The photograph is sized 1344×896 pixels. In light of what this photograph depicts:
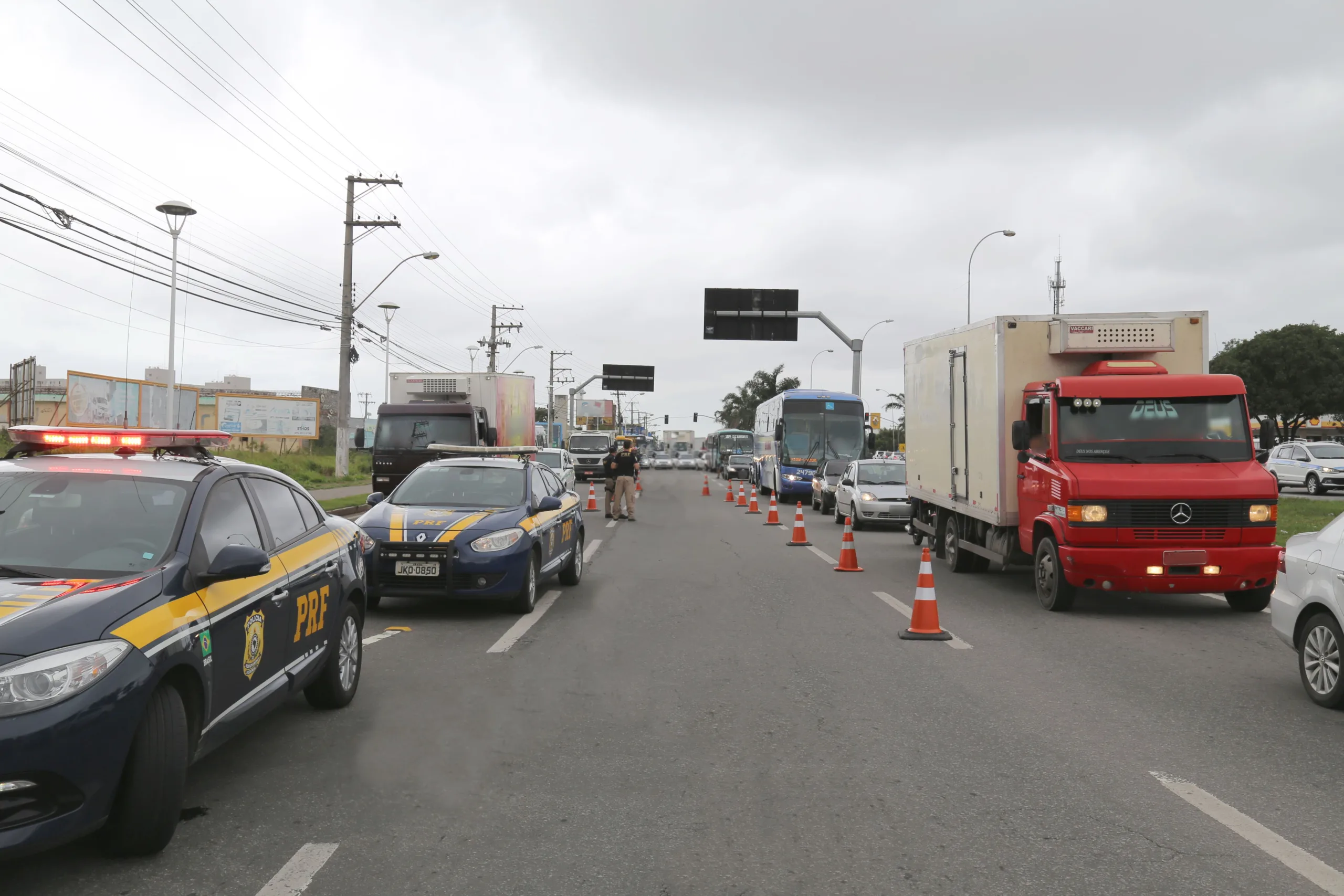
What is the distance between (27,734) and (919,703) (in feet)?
16.5

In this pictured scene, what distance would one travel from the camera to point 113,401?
33750 mm

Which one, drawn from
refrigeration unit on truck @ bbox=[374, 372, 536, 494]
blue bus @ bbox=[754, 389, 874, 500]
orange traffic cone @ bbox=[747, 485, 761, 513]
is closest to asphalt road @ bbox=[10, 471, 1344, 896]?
refrigeration unit on truck @ bbox=[374, 372, 536, 494]

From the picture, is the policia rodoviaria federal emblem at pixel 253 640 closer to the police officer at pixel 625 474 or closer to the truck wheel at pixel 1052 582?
the truck wheel at pixel 1052 582

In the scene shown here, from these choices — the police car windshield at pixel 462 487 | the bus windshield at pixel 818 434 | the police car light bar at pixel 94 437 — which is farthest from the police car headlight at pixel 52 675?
the bus windshield at pixel 818 434

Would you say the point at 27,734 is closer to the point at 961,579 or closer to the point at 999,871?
the point at 999,871

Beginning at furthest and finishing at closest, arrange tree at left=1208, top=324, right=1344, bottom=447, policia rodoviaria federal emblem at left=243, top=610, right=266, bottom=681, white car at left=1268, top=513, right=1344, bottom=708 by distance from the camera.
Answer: tree at left=1208, top=324, right=1344, bottom=447
white car at left=1268, top=513, right=1344, bottom=708
policia rodoviaria federal emblem at left=243, top=610, right=266, bottom=681

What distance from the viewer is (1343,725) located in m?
6.33

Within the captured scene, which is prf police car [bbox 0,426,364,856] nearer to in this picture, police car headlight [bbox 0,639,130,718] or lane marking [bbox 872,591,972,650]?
police car headlight [bbox 0,639,130,718]

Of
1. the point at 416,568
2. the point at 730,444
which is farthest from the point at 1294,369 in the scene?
the point at 416,568

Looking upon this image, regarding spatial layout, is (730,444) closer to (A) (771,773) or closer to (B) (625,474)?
(B) (625,474)

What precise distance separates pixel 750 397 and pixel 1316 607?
9398 cm

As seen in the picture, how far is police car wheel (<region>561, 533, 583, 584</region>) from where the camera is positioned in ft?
41.3

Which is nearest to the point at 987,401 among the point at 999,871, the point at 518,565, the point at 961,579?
the point at 961,579

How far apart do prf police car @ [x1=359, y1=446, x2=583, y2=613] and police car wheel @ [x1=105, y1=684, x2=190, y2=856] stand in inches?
227
